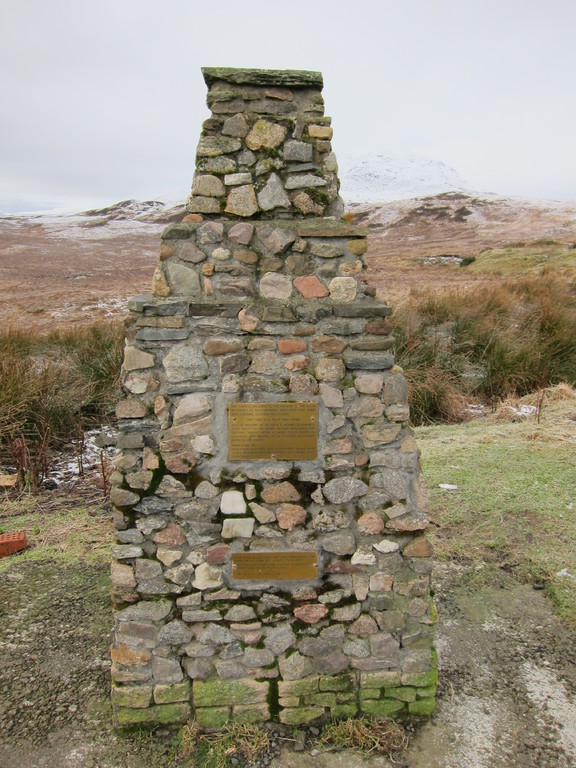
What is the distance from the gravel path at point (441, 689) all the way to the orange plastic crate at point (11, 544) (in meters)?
0.46

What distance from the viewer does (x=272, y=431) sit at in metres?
3.19

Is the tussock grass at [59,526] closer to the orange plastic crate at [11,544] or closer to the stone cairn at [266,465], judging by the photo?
the orange plastic crate at [11,544]

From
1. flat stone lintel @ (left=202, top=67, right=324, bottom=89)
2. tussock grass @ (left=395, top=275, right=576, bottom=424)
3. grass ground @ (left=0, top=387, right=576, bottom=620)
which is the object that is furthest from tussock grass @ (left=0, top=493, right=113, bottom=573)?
tussock grass @ (left=395, top=275, right=576, bottom=424)

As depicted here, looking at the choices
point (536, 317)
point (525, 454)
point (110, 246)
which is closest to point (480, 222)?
point (110, 246)

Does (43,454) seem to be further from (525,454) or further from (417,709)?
(525,454)

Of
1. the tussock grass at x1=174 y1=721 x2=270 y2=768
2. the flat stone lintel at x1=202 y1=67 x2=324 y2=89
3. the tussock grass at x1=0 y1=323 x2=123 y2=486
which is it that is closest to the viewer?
the flat stone lintel at x1=202 y1=67 x2=324 y2=89

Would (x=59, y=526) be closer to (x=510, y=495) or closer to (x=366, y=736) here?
(x=366, y=736)

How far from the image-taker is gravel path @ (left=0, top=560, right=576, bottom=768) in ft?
10.5

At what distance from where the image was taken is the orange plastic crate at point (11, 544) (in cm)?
529

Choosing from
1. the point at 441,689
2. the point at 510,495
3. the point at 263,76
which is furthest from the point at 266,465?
the point at 510,495

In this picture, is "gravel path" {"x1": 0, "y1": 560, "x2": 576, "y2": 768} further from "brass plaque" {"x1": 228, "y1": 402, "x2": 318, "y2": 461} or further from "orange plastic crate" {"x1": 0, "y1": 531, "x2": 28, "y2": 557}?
"brass plaque" {"x1": 228, "y1": 402, "x2": 318, "y2": 461}

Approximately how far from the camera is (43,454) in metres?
6.86

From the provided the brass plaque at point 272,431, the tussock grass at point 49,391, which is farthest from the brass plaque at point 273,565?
the tussock grass at point 49,391

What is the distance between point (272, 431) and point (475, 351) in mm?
8219
